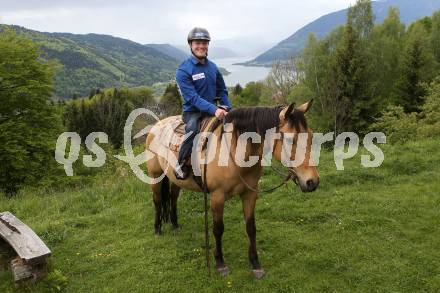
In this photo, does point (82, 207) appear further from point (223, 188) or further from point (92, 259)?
point (223, 188)

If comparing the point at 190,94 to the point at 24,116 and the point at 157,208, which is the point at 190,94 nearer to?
the point at 157,208

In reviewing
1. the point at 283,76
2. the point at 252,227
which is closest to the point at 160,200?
the point at 252,227

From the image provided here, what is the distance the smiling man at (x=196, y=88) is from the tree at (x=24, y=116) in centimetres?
1793

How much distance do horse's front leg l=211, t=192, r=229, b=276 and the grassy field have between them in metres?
0.18

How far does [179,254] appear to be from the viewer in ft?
21.5

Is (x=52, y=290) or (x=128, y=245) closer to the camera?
(x=52, y=290)

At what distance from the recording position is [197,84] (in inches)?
238

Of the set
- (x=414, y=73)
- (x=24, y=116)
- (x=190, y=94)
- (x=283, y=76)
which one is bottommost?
(x=190, y=94)

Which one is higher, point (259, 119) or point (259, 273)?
point (259, 119)

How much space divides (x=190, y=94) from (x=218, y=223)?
2.07 meters

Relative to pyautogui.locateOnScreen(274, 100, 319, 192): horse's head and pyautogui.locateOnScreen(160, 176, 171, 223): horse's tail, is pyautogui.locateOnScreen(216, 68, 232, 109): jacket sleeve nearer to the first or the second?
pyautogui.locateOnScreen(274, 100, 319, 192): horse's head

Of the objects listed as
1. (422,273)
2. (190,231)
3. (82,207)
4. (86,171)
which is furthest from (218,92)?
(86,171)

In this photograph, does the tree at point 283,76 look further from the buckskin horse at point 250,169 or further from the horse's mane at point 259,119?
the horse's mane at point 259,119

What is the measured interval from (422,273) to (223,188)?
320 centimetres
